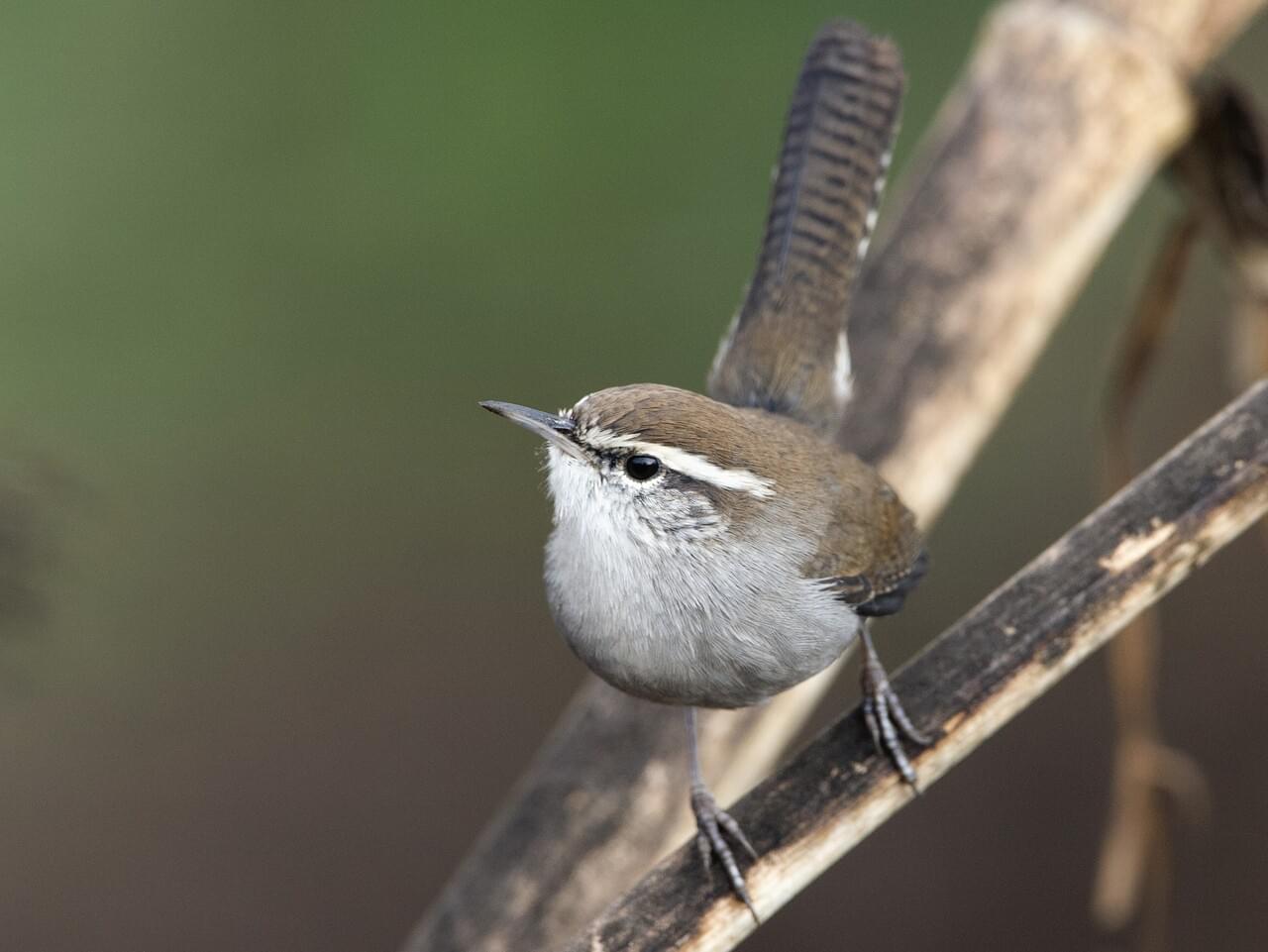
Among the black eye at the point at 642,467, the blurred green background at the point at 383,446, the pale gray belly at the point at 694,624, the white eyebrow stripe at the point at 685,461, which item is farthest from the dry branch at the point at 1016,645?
the blurred green background at the point at 383,446

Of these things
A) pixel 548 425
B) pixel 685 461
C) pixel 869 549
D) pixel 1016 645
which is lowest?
pixel 1016 645

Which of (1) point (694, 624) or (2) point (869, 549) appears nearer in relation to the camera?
(1) point (694, 624)

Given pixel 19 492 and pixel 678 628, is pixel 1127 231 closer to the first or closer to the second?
pixel 678 628

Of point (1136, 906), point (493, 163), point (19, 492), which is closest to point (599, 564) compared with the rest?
point (19, 492)

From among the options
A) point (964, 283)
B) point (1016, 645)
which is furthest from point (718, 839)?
point (964, 283)

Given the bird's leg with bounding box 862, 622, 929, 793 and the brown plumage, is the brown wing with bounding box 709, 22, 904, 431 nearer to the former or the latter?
the brown plumage

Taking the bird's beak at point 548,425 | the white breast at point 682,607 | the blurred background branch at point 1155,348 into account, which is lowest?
the blurred background branch at point 1155,348

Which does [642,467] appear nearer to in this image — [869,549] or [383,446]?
[869,549]

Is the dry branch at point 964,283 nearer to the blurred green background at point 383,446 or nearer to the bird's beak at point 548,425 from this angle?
the bird's beak at point 548,425
